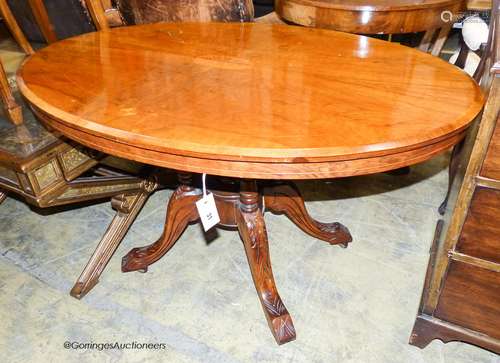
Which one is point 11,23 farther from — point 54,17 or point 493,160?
point 493,160

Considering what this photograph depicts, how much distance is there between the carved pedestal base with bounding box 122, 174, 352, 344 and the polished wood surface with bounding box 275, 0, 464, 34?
2.04ft

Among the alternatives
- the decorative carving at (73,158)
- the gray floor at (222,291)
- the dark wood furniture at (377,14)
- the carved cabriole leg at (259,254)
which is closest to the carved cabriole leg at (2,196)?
the gray floor at (222,291)

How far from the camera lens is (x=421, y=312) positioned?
115 centimetres

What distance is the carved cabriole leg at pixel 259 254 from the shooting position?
4.01 ft

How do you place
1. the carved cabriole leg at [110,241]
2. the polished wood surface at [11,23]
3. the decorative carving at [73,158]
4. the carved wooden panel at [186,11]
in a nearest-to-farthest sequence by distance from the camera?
the decorative carving at [73,158]
the polished wood surface at [11,23]
the carved cabriole leg at [110,241]
the carved wooden panel at [186,11]

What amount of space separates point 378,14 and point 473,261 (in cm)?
89

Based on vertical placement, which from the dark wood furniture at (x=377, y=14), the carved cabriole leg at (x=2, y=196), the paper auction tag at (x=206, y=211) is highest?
the dark wood furniture at (x=377, y=14)

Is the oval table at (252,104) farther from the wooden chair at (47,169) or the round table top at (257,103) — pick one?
the wooden chair at (47,169)

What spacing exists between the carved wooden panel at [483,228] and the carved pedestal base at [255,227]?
547 millimetres

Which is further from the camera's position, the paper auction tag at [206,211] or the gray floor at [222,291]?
the gray floor at [222,291]

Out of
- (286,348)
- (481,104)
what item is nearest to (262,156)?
(481,104)

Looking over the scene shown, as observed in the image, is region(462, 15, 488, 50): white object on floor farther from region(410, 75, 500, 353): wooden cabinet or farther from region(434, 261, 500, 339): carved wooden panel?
region(434, 261, 500, 339): carved wooden panel

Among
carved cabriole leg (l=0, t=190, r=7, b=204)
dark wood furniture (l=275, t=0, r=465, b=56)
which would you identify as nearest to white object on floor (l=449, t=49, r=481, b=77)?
dark wood furniture (l=275, t=0, r=465, b=56)

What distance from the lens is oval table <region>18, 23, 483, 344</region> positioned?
71 cm
